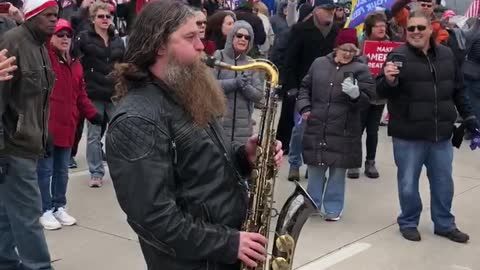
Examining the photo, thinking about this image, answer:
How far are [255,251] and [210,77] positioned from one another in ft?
2.28

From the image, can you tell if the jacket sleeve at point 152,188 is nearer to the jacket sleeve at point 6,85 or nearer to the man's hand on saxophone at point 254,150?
the man's hand on saxophone at point 254,150

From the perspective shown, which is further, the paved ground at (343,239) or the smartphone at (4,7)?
the paved ground at (343,239)

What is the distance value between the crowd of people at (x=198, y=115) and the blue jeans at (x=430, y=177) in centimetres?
1

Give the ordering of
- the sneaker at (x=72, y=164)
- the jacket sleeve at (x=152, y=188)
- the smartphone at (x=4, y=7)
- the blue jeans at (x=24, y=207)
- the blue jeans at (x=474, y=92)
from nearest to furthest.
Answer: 1. the jacket sleeve at (x=152, y=188)
2. the blue jeans at (x=24, y=207)
3. the smartphone at (x=4, y=7)
4. the sneaker at (x=72, y=164)
5. the blue jeans at (x=474, y=92)

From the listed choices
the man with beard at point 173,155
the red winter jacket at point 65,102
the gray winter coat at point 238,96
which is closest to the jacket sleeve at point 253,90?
the gray winter coat at point 238,96

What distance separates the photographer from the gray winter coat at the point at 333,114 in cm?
593

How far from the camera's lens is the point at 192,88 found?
2.52m

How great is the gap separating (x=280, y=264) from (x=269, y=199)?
288 millimetres

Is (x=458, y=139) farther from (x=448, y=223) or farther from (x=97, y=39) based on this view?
(x=97, y=39)

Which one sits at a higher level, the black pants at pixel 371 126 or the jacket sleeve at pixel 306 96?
the jacket sleeve at pixel 306 96

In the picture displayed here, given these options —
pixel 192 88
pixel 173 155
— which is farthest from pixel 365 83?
pixel 173 155

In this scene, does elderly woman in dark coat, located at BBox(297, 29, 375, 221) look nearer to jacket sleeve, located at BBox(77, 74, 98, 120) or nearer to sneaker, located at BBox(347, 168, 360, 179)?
sneaker, located at BBox(347, 168, 360, 179)

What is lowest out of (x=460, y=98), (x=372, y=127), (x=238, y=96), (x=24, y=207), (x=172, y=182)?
(x=372, y=127)

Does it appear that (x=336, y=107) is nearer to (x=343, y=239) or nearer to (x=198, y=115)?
(x=343, y=239)
